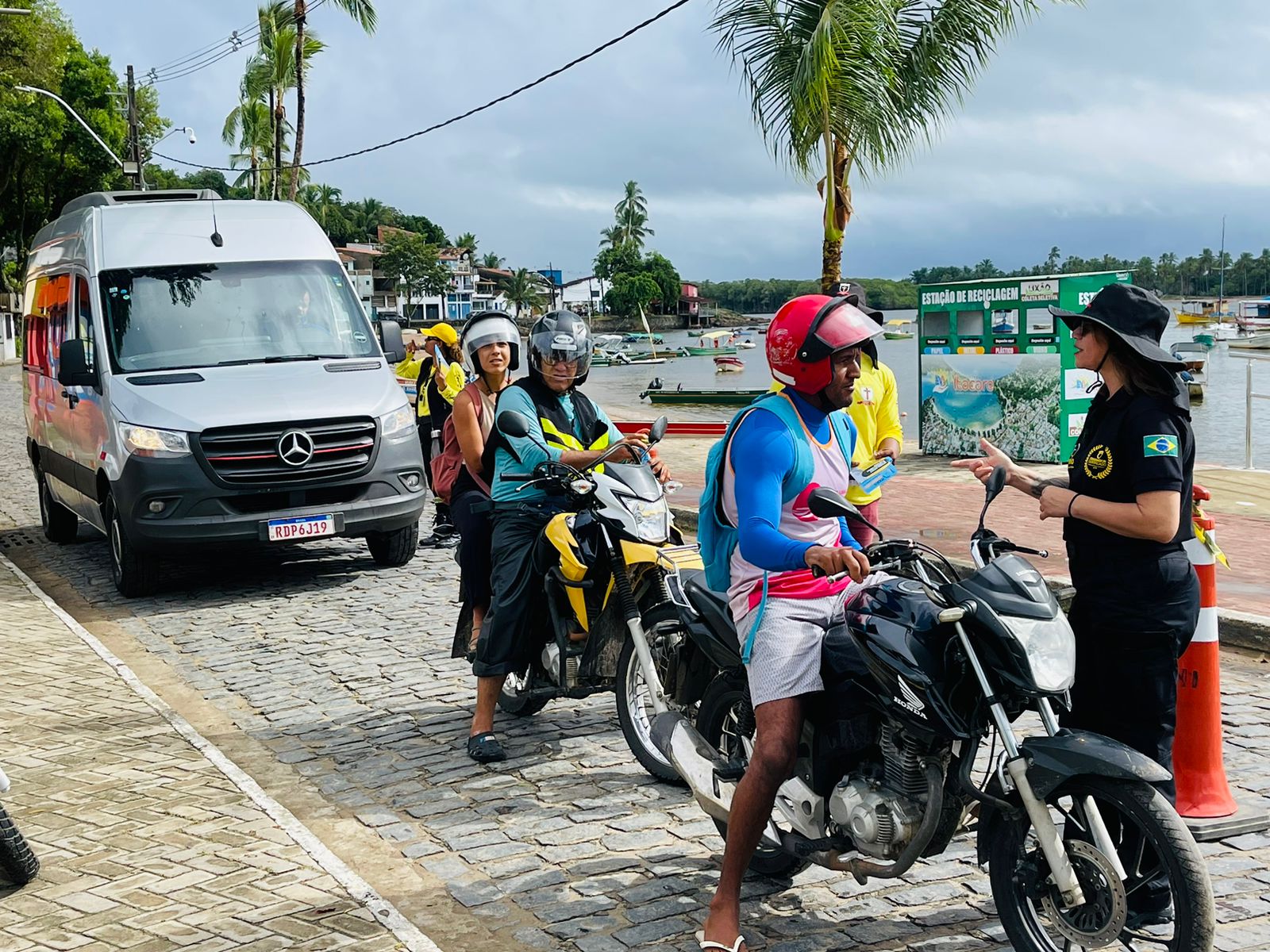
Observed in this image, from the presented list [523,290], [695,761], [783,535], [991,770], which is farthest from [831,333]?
[523,290]

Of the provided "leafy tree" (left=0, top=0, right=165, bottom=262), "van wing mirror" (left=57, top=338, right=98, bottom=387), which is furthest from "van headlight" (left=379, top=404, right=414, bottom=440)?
"leafy tree" (left=0, top=0, right=165, bottom=262)

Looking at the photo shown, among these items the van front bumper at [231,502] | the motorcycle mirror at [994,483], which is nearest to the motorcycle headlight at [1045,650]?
the motorcycle mirror at [994,483]

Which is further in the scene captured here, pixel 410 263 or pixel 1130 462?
pixel 410 263

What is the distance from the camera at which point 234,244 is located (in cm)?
1080

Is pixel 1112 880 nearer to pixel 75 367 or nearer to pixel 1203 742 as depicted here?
pixel 1203 742

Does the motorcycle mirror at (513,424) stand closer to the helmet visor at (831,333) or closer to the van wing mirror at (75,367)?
the helmet visor at (831,333)

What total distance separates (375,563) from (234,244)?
2.71 metres

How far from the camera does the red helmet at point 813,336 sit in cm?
377

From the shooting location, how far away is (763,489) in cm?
373

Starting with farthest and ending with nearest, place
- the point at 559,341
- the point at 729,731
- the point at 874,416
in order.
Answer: the point at 874,416, the point at 559,341, the point at 729,731

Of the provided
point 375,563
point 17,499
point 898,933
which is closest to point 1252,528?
point 375,563

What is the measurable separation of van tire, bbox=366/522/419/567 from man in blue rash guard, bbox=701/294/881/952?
6.92 meters

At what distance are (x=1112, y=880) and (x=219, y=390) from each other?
769 centimetres

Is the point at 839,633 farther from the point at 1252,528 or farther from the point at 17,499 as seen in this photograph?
the point at 17,499
